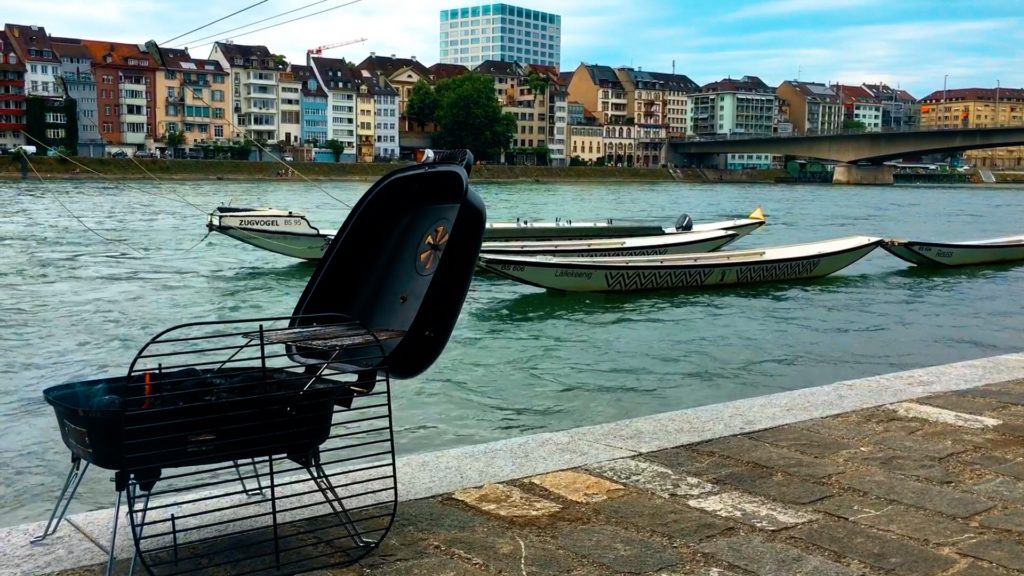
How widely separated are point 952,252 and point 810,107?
159925 millimetres

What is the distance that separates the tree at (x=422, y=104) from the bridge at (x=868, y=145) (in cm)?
2955

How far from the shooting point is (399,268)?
15.8ft

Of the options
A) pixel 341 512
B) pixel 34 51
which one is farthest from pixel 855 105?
pixel 341 512

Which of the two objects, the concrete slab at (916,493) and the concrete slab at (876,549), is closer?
the concrete slab at (876,549)

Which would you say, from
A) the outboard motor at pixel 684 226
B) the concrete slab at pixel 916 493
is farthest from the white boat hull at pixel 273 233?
the concrete slab at pixel 916 493

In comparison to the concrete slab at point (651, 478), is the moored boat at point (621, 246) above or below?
below

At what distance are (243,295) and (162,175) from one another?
5860 cm

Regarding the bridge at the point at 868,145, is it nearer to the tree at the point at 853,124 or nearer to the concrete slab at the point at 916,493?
the tree at the point at 853,124

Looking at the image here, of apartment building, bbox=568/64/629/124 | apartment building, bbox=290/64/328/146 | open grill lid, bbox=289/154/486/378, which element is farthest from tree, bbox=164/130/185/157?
open grill lid, bbox=289/154/486/378

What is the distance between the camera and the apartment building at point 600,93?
6088 inches

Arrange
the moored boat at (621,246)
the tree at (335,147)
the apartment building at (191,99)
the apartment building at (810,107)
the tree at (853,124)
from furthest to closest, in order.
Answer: the tree at (853,124) < the apartment building at (810,107) < the tree at (335,147) < the apartment building at (191,99) < the moored boat at (621,246)

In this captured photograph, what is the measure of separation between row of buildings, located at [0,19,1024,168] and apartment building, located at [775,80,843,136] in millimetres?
265

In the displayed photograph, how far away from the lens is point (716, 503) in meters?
4.46

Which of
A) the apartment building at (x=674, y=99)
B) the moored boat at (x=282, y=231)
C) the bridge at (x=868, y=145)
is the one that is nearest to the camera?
the moored boat at (x=282, y=231)
